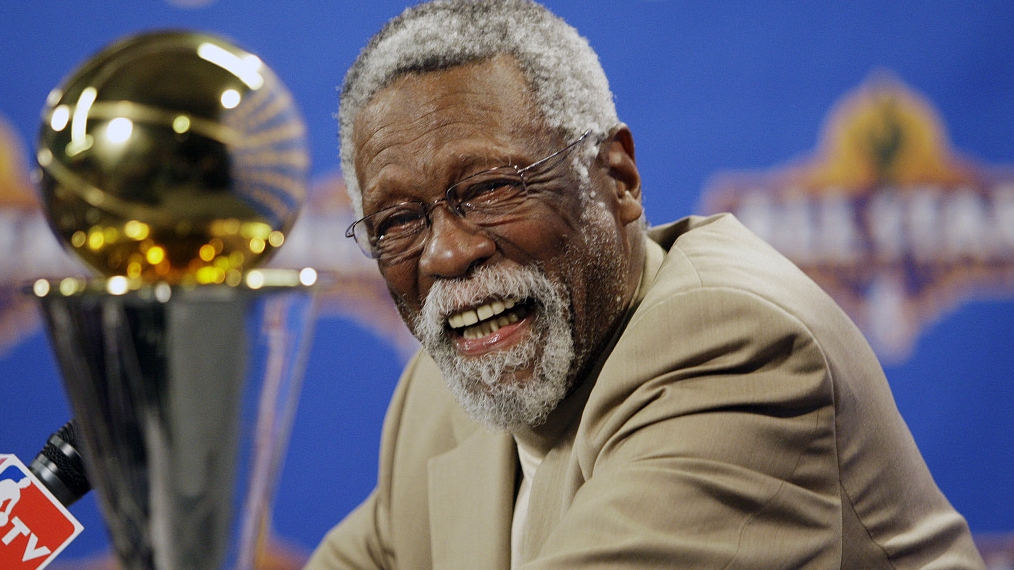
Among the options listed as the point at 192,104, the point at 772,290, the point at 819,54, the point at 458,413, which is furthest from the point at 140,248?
the point at 819,54

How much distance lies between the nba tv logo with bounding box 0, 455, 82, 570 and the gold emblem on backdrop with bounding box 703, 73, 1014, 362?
6.88 feet

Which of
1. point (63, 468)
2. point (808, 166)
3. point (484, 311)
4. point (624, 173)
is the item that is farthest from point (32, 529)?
point (808, 166)

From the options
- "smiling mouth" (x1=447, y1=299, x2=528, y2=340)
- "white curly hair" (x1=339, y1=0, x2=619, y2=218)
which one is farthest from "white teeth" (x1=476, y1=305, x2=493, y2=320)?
"white curly hair" (x1=339, y1=0, x2=619, y2=218)

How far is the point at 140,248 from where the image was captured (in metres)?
0.49

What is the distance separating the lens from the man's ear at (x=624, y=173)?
1.37 meters

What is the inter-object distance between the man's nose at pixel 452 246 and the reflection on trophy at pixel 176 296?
65 centimetres

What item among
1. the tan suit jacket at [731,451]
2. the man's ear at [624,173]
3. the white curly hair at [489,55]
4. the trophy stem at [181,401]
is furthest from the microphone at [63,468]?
the man's ear at [624,173]

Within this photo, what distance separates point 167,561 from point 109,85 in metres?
0.25

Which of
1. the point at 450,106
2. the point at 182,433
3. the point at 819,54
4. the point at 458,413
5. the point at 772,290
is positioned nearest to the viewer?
the point at 182,433

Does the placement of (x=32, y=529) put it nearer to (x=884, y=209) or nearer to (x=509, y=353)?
(x=509, y=353)

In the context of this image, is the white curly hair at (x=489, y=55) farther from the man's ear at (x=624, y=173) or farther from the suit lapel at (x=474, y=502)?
the suit lapel at (x=474, y=502)

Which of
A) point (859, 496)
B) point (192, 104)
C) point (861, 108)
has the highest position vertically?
point (861, 108)

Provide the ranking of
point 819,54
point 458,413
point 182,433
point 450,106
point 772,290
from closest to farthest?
point 182,433
point 772,290
point 450,106
point 458,413
point 819,54

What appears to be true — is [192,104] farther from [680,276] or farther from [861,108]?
[861,108]
